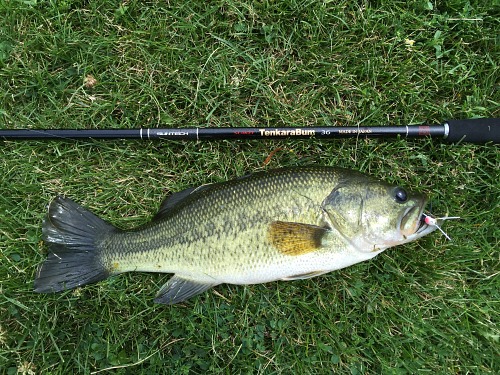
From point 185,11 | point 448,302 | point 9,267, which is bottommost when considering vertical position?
point 448,302

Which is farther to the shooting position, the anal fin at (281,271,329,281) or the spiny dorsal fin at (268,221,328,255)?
the anal fin at (281,271,329,281)

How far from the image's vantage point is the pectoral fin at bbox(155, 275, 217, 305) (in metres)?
2.96

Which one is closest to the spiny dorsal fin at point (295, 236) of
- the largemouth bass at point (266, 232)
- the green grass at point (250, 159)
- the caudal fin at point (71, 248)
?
the largemouth bass at point (266, 232)

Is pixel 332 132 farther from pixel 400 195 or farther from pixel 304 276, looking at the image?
pixel 304 276

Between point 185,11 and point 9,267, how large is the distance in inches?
97.3

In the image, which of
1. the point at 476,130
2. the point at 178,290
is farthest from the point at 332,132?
the point at 178,290

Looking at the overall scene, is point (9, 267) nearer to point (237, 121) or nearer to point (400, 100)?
point (237, 121)

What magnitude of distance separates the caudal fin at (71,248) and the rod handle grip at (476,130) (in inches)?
104

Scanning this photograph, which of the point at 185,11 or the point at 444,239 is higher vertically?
the point at 185,11

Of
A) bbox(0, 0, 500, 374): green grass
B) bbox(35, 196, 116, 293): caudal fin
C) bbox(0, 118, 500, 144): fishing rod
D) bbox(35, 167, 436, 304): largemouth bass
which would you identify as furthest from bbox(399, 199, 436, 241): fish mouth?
bbox(35, 196, 116, 293): caudal fin

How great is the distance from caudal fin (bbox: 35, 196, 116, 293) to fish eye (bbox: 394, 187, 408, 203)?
2.04 meters

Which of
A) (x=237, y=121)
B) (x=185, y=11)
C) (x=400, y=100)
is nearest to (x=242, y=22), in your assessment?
(x=185, y=11)

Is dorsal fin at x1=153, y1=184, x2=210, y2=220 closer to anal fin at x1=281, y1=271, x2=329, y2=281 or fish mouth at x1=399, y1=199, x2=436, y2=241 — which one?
anal fin at x1=281, y1=271, x2=329, y2=281

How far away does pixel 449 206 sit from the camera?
10.4 feet
